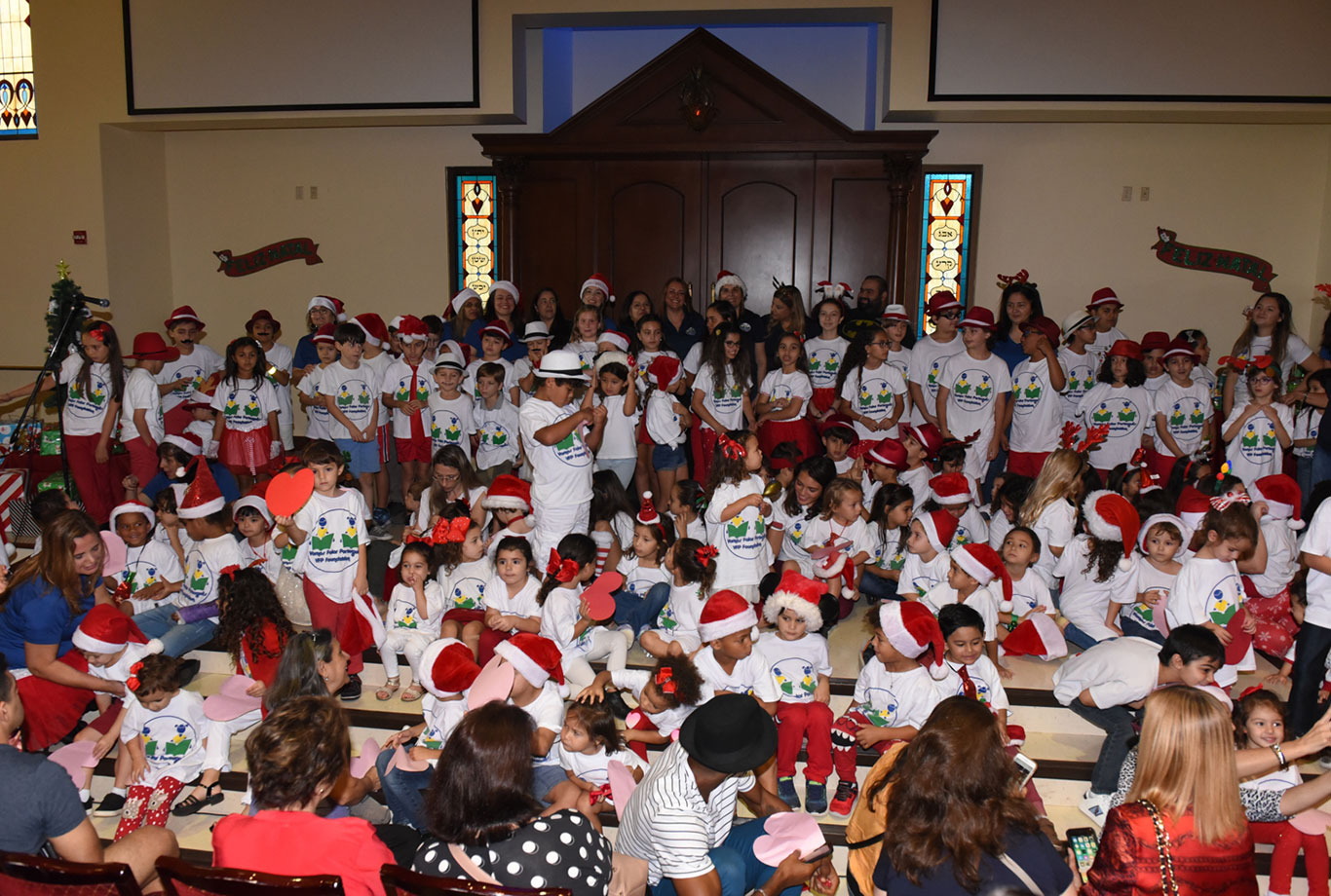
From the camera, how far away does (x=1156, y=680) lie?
404cm

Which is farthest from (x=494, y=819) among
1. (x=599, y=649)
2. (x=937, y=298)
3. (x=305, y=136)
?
(x=305, y=136)

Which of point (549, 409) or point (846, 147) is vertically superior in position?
point (846, 147)

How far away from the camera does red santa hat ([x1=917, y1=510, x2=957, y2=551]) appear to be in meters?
4.99

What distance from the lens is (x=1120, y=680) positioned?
4.17m

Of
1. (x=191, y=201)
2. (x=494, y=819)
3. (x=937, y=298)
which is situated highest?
(x=191, y=201)

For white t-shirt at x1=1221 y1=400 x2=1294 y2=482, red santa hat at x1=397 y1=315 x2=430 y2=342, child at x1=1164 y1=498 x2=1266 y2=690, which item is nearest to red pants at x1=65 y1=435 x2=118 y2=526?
red santa hat at x1=397 y1=315 x2=430 y2=342

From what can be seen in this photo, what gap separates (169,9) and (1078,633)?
9117 mm

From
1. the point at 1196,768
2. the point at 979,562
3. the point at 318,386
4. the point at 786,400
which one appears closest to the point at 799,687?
the point at 979,562

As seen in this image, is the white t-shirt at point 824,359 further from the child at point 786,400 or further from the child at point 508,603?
the child at point 508,603

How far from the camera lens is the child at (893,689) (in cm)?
391

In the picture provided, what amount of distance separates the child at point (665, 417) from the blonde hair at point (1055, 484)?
2.18 meters

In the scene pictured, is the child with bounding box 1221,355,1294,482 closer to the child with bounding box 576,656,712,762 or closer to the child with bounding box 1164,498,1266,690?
the child with bounding box 1164,498,1266,690

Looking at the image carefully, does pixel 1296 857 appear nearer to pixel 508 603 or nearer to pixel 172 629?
pixel 508 603

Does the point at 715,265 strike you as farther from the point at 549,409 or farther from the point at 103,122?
the point at 103,122
